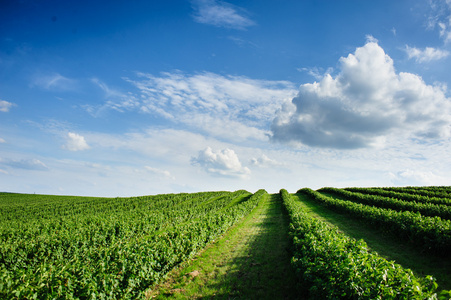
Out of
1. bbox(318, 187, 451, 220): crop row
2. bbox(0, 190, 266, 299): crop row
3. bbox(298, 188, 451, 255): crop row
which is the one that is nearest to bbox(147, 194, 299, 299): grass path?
bbox(0, 190, 266, 299): crop row

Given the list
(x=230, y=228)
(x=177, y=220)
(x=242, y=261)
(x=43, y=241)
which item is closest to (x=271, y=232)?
(x=230, y=228)

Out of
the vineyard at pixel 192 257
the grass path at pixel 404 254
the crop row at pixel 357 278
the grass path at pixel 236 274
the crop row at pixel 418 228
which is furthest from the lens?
the crop row at pixel 418 228

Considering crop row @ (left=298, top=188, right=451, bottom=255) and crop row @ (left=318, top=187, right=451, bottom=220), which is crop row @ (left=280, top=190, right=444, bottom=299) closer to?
crop row @ (left=298, top=188, right=451, bottom=255)

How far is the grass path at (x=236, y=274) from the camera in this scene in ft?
31.4

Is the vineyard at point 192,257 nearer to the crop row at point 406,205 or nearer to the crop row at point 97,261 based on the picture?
the crop row at point 97,261

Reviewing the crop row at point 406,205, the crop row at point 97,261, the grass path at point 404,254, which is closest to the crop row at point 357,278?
the grass path at point 404,254

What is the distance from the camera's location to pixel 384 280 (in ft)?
17.2

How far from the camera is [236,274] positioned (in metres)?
11.4

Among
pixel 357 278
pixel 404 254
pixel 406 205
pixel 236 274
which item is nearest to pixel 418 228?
pixel 404 254

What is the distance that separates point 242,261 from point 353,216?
17465 mm

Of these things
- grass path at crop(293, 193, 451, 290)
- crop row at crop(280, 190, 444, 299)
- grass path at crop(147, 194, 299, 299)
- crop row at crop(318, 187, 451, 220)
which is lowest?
grass path at crop(147, 194, 299, 299)

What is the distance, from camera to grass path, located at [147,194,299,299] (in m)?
9.57

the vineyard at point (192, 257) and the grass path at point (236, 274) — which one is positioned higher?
the vineyard at point (192, 257)

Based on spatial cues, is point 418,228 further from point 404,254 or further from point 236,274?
point 236,274
